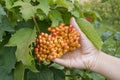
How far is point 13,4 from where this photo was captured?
54.2 inches

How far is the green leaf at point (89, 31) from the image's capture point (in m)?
1.47

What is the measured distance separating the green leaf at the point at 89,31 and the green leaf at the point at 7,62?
0.88 feet

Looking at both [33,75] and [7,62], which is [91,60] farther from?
[7,62]

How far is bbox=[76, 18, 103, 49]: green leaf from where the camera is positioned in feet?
4.83

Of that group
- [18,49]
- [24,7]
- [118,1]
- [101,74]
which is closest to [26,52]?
→ [18,49]

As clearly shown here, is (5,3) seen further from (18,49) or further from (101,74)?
(101,74)

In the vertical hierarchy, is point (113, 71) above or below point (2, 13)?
below

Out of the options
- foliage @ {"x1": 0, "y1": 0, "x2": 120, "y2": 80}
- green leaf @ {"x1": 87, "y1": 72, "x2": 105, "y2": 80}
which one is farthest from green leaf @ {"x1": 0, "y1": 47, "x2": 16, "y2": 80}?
green leaf @ {"x1": 87, "y1": 72, "x2": 105, "y2": 80}

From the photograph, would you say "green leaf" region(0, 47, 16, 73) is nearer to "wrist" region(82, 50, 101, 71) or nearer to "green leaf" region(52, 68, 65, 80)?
"green leaf" region(52, 68, 65, 80)

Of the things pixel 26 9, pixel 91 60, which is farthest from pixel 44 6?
pixel 91 60

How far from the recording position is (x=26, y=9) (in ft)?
4.32

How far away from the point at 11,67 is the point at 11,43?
0.34 ft

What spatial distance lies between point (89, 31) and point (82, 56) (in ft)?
0.65

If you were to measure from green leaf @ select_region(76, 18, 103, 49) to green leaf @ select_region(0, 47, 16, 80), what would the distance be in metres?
0.27
